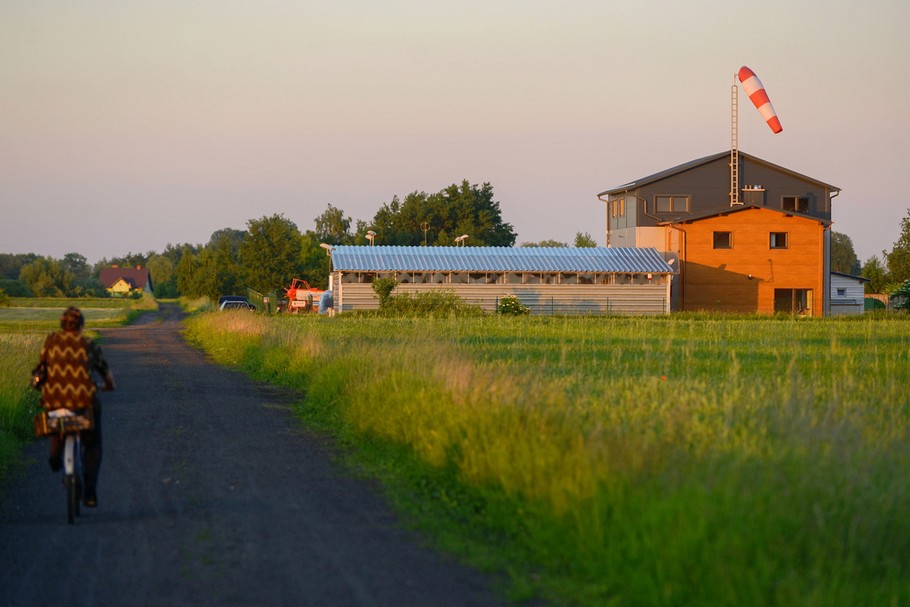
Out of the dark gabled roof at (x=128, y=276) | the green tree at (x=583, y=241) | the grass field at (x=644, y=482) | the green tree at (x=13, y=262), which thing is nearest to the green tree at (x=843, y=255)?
the green tree at (x=583, y=241)

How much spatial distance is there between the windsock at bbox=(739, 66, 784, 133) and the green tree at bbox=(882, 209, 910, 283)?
18.4 metres

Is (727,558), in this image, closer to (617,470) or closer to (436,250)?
(617,470)

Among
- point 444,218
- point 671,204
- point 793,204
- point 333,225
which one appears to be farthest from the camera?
point 333,225

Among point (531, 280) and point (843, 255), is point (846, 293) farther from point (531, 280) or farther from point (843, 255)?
point (843, 255)

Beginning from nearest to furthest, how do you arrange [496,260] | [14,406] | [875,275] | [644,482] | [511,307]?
[644,482]
[14,406]
[511,307]
[496,260]
[875,275]

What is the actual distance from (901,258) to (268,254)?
45.0 metres

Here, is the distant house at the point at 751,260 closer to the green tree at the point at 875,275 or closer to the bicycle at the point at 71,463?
the green tree at the point at 875,275

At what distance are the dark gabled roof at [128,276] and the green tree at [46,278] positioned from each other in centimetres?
3953

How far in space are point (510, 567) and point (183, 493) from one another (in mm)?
3835

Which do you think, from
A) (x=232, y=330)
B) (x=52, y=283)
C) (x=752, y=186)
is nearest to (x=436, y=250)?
(x=752, y=186)

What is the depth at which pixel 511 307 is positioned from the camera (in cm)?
5016

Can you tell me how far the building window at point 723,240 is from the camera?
57.7 meters

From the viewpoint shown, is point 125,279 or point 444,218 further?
point 125,279

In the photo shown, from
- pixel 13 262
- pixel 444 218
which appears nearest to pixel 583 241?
pixel 444 218
